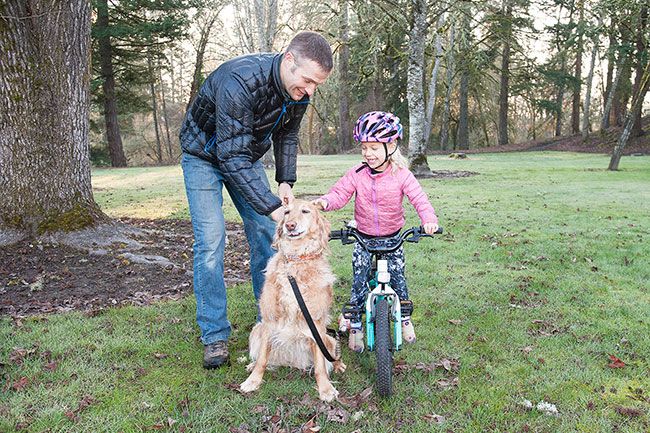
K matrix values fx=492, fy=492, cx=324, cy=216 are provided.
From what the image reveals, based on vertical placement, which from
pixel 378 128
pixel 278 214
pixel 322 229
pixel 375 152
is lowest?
pixel 322 229

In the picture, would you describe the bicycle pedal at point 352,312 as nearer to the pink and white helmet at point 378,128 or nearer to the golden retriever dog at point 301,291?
the golden retriever dog at point 301,291

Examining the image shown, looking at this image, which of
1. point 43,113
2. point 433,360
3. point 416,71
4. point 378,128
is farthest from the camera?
point 416,71

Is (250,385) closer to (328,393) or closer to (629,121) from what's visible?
(328,393)

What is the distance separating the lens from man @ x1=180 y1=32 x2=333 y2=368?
3598 mm

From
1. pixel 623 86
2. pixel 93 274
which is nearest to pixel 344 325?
pixel 93 274

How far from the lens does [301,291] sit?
12.2ft

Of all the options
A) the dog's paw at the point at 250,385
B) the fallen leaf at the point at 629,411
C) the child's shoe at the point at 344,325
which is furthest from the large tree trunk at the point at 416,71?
the dog's paw at the point at 250,385

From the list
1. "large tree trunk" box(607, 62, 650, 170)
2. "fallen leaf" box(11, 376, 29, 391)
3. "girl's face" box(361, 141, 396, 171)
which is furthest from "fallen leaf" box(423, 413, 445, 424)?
"large tree trunk" box(607, 62, 650, 170)

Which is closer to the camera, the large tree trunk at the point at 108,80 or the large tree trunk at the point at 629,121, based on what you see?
the large tree trunk at the point at 629,121

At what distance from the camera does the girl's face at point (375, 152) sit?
401cm

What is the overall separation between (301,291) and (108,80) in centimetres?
2701

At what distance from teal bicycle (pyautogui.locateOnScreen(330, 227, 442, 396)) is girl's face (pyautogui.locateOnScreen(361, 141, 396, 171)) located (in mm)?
592

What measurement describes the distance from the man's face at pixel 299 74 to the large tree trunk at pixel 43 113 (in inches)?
179

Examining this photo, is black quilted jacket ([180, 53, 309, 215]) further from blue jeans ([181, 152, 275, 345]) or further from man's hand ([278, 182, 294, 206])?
man's hand ([278, 182, 294, 206])
